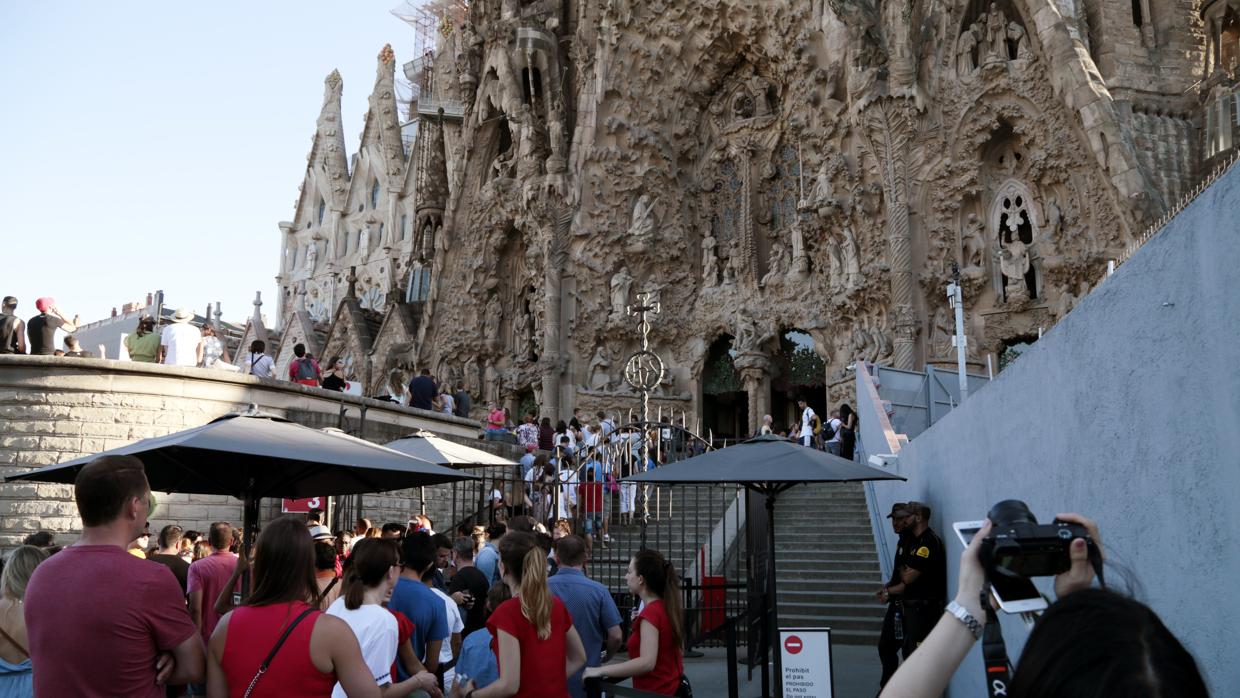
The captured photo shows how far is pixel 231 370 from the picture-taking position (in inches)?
538

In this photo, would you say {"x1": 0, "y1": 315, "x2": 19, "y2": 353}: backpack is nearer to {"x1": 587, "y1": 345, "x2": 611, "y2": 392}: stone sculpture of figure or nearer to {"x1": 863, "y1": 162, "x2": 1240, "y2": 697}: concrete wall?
{"x1": 863, "y1": 162, "x2": 1240, "y2": 697}: concrete wall

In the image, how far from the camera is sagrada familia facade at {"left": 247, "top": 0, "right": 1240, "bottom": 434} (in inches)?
853

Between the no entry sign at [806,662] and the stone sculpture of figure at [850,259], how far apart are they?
19072mm

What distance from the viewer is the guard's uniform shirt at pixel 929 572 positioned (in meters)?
7.22

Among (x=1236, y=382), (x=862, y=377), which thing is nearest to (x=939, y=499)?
(x=1236, y=382)

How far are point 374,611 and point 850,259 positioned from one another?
21686 mm

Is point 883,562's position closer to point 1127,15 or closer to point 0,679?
point 0,679

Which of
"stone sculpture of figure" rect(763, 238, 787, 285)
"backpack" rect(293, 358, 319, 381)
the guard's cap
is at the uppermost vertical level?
"stone sculpture of figure" rect(763, 238, 787, 285)

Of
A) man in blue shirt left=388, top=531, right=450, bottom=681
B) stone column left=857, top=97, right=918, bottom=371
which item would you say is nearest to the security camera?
man in blue shirt left=388, top=531, right=450, bottom=681

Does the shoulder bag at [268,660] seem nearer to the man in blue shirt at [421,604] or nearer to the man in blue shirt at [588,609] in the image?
Result: the man in blue shirt at [421,604]

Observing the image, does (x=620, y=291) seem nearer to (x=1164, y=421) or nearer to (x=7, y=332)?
(x=7, y=332)

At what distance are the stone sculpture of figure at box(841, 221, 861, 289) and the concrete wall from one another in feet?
65.0

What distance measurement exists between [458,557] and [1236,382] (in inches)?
212

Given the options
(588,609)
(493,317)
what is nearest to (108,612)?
(588,609)
